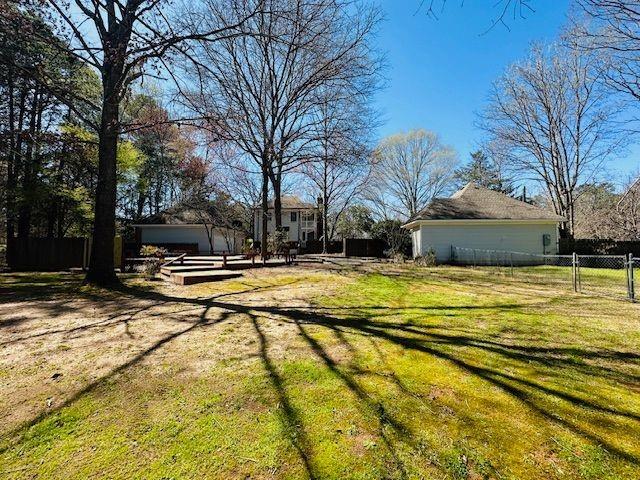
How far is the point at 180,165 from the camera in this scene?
27.1 metres

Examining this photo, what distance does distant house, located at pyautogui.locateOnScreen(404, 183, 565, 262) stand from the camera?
17578mm

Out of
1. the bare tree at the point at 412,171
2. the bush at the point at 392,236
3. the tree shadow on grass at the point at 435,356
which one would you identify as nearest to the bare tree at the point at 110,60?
the tree shadow on grass at the point at 435,356

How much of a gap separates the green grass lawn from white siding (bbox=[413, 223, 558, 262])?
13071 mm

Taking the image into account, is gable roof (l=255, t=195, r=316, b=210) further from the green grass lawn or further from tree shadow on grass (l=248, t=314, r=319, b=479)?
tree shadow on grass (l=248, t=314, r=319, b=479)

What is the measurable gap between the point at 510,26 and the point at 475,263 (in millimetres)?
14980

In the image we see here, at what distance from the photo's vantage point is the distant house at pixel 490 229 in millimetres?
17578

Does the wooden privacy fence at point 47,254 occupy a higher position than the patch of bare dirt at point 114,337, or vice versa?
the wooden privacy fence at point 47,254

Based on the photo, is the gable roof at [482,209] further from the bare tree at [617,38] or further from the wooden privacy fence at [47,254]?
the wooden privacy fence at [47,254]

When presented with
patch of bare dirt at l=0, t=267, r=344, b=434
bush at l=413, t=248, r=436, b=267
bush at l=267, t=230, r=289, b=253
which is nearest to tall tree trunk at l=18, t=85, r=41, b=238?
bush at l=267, t=230, r=289, b=253

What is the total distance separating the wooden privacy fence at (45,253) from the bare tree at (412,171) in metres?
24.9

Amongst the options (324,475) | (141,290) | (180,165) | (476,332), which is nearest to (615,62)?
(476,332)

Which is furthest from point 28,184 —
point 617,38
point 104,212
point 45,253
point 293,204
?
point 293,204

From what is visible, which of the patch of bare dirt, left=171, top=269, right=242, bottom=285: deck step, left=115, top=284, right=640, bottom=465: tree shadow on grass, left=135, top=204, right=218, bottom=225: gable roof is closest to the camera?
left=115, top=284, right=640, bottom=465: tree shadow on grass

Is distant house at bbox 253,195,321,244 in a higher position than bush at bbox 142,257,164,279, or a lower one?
higher
